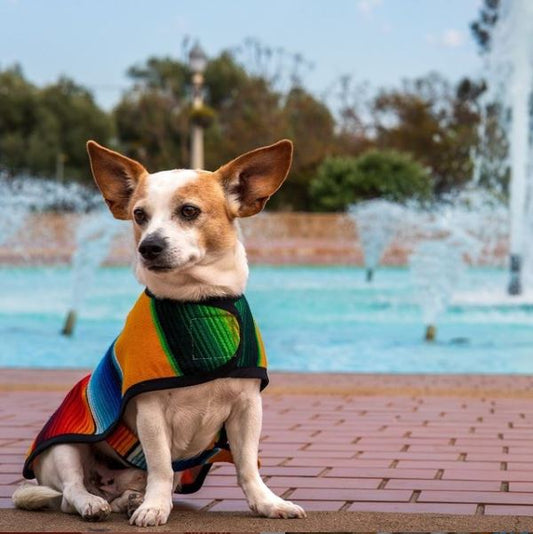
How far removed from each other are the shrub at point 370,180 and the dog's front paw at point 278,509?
30971 millimetres

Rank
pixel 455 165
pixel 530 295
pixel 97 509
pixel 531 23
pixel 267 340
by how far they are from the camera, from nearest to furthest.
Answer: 1. pixel 97 509
2. pixel 267 340
3. pixel 530 295
4. pixel 531 23
5. pixel 455 165

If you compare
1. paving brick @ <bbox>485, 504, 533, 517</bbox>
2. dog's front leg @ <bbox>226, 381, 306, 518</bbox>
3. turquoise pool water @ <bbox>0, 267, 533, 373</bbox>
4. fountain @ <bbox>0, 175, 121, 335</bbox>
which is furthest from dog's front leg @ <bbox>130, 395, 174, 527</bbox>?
fountain @ <bbox>0, 175, 121, 335</bbox>

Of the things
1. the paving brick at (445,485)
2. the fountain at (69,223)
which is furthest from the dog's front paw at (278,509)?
the fountain at (69,223)

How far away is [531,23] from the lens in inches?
691

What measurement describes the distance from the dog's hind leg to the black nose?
0.69 metres

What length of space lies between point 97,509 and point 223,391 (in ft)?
1.59

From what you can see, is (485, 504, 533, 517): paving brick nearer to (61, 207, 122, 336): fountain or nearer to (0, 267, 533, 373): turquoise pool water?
(0, 267, 533, 373): turquoise pool water

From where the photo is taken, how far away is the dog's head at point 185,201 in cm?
321

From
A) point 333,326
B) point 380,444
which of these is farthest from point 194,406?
point 333,326

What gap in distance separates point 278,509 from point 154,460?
394mm

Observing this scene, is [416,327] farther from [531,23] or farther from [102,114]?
[102,114]

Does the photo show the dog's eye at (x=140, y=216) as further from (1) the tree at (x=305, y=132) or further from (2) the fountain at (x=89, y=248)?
(1) the tree at (x=305, y=132)

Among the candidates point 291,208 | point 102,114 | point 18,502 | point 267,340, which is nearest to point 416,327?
point 267,340

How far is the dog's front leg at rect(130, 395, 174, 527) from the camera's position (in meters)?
3.25
